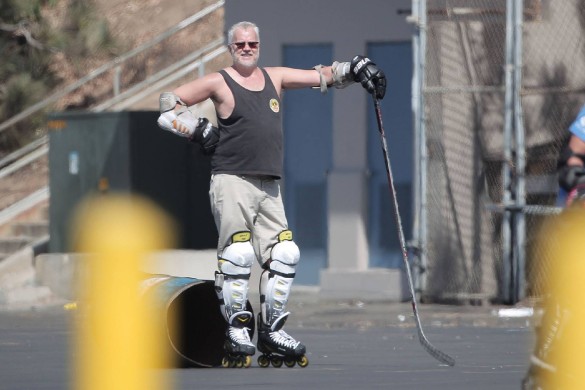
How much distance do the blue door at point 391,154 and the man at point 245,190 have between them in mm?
7434

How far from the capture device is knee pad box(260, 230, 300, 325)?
1049cm

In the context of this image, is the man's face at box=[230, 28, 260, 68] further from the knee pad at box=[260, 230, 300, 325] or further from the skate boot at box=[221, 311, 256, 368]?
the skate boot at box=[221, 311, 256, 368]

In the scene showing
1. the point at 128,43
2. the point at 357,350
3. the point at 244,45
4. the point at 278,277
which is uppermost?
the point at 128,43

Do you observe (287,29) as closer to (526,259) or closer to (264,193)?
(526,259)

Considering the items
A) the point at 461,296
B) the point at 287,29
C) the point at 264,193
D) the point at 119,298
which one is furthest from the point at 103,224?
the point at 119,298

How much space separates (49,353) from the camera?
464 inches

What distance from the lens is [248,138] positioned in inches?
416

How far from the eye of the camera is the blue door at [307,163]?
18.7 metres

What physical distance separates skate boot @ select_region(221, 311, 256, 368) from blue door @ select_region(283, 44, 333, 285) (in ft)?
26.7

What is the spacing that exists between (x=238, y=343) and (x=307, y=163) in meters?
8.41

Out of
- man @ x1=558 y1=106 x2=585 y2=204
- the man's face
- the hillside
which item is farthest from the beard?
the hillside

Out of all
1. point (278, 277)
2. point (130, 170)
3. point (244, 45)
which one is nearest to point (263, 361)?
point (278, 277)

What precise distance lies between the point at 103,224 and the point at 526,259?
211 inches

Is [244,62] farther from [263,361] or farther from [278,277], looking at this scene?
[263,361]
